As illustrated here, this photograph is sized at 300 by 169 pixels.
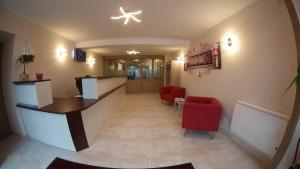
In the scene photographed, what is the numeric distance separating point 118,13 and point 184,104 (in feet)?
8.06

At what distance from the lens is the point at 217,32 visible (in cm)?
378

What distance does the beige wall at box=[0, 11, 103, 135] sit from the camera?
307cm

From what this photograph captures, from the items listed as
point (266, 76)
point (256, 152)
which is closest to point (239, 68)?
point (266, 76)

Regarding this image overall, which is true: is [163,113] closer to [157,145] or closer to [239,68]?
[157,145]

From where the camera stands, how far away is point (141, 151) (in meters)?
2.62

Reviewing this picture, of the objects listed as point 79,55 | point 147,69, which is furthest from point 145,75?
point 79,55

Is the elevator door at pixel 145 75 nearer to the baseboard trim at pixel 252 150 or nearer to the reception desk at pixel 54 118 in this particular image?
the reception desk at pixel 54 118

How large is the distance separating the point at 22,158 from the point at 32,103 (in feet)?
3.11

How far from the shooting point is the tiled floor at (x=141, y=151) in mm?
2277

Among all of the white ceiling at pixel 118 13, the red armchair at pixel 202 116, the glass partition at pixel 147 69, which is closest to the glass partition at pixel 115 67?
the glass partition at pixel 147 69

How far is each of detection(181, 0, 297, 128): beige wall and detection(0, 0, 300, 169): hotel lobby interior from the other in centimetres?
2

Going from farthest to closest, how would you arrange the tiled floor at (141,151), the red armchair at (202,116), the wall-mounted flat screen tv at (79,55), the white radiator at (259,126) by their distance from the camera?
the wall-mounted flat screen tv at (79,55), the red armchair at (202,116), the tiled floor at (141,151), the white radiator at (259,126)

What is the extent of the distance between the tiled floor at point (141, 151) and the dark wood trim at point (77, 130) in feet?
0.43

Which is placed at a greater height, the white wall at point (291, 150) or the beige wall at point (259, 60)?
the beige wall at point (259, 60)
